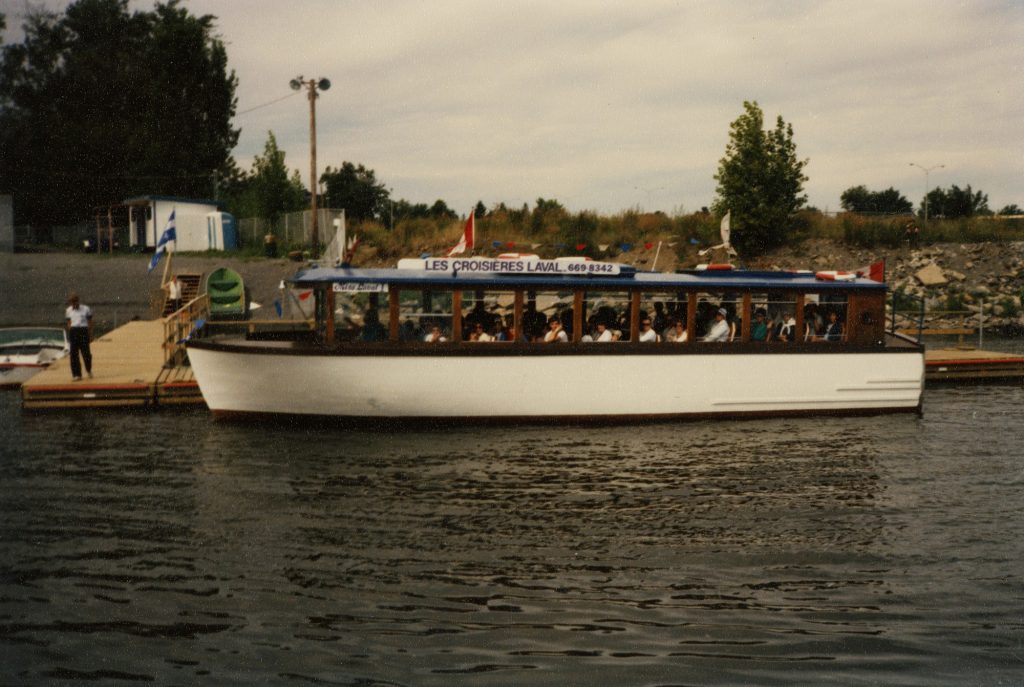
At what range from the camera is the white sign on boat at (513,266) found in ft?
64.4

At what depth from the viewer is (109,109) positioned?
78250 millimetres

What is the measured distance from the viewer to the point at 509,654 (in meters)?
9.28

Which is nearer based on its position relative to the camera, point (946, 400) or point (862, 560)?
point (862, 560)

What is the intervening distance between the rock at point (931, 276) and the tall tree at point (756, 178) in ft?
22.6

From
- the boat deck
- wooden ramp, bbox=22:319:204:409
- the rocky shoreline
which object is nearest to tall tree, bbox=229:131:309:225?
the rocky shoreline

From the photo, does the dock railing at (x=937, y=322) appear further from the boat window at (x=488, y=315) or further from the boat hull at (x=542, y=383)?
the boat window at (x=488, y=315)

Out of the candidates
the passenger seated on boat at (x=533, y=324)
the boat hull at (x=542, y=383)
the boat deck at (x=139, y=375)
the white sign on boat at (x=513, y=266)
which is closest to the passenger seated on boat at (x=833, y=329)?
the boat hull at (x=542, y=383)

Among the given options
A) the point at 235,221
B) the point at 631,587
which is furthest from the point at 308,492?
the point at 235,221

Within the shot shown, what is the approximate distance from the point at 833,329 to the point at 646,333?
4.30 meters

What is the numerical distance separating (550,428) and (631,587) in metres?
8.96

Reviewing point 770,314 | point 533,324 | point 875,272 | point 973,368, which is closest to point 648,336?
point 533,324

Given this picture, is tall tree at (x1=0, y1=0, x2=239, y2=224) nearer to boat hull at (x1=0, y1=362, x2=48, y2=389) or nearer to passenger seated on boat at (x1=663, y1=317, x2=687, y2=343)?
boat hull at (x1=0, y1=362, x2=48, y2=389)

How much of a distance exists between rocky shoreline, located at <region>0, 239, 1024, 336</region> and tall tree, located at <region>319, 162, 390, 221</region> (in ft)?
72.1

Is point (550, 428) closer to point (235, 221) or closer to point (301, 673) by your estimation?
point (301, 673)
